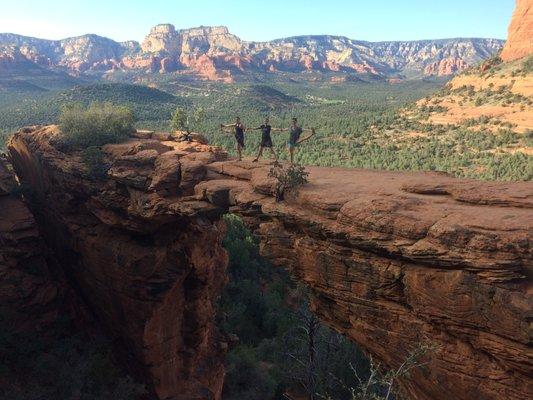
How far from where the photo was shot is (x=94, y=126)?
19812 millimetres

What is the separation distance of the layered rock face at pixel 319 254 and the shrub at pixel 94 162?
1.00 feet

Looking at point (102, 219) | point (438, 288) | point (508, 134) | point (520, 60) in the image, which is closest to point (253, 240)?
point (102, 219)

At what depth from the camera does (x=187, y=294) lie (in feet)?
64.1

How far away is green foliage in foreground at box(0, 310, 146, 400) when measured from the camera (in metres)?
16.4

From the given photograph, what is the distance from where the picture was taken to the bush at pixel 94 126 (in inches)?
769

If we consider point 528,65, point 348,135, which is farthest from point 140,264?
point 528,65

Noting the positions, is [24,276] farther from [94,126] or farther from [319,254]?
[319,254]

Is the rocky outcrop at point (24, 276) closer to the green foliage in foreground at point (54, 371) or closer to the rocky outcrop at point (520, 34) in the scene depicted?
the green foliage in foreground at point (54, 371)

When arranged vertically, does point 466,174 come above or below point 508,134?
below

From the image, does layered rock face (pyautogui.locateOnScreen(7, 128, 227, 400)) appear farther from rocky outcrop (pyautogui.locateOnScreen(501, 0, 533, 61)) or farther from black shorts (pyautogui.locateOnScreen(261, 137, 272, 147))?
rocky outcrop (pyautogui.locateOnScreen(501, 0, 533, 61))

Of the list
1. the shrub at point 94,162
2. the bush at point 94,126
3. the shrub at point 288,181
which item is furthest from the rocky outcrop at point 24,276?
the shrub at point 288,181

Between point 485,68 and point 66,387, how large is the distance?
87.6m

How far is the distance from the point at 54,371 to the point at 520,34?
97.5 metres

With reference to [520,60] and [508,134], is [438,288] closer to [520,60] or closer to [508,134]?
[508,134]
